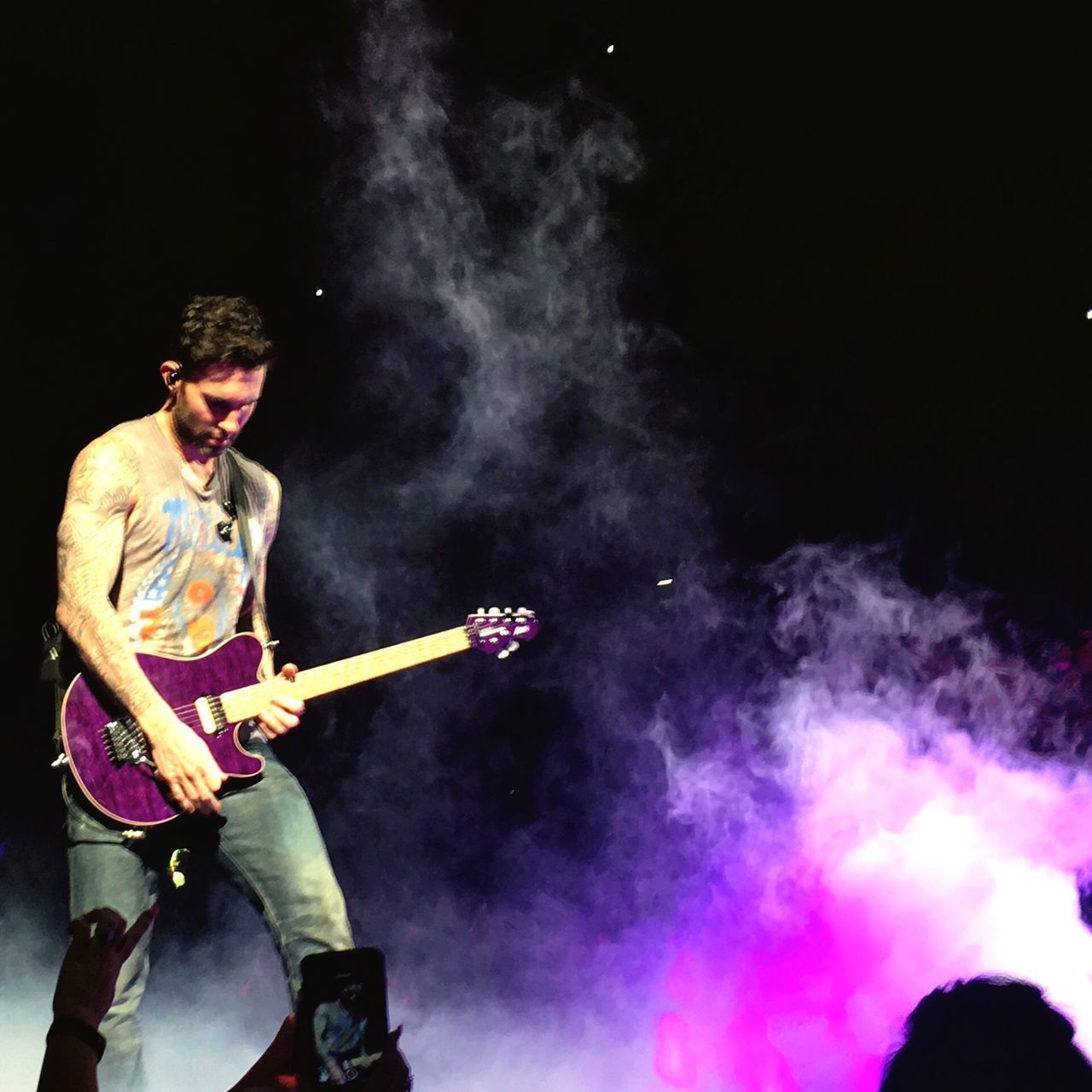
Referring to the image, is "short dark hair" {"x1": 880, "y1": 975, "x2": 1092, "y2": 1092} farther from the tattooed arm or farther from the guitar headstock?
the tattooed arm

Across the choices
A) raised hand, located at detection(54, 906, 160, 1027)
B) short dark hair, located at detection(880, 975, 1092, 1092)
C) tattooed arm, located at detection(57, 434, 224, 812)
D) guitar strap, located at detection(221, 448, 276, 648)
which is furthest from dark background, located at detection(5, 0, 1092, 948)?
raised hand, located at detection(54, 906, 160, 1027)

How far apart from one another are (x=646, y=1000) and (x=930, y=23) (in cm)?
530

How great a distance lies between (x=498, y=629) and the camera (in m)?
4.70

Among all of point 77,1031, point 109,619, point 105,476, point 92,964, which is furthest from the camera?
point 105,476

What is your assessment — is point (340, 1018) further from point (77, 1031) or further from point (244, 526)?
point (244, 526)

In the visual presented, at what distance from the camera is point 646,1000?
219 inches

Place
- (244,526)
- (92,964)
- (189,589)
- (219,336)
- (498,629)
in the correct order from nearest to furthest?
1. (92,964)
2. (219,336)
3. (189,589)
4. (244,526)
5. (498,629)

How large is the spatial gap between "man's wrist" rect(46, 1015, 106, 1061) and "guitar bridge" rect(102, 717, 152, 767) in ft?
5.66

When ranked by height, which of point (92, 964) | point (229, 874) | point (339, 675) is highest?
point (339, 675)

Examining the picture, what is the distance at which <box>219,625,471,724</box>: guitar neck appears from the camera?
383 cm

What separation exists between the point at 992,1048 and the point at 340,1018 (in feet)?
10.8

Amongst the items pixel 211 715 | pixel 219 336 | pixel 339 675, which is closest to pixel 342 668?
pixel 339 675

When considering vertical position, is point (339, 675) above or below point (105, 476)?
below

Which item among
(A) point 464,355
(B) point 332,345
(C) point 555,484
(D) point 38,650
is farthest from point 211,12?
(D) point 38,650
